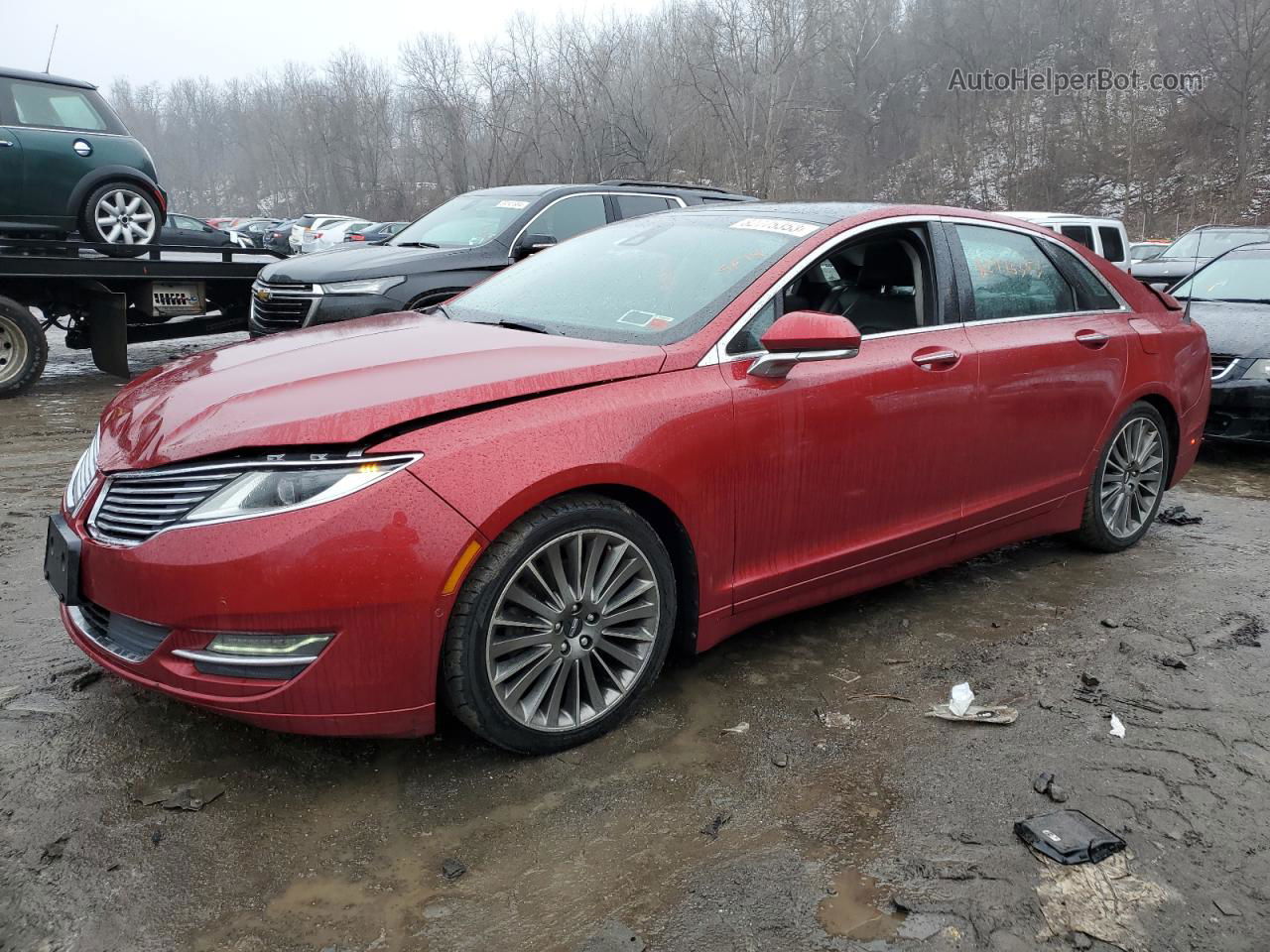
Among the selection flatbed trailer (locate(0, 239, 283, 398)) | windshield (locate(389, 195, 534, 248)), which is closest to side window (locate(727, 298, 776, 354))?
windshield (locate(389, 195, 534, 248))

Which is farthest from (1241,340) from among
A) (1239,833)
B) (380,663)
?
(380,663)

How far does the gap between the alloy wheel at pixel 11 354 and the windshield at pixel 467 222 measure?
125 inches

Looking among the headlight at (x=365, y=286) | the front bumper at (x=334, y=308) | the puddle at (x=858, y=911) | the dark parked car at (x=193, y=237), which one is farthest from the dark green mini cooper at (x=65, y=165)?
the puddle at (x=858, y=911)

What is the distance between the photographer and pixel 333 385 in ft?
8.84

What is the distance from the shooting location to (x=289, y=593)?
7.66 feet

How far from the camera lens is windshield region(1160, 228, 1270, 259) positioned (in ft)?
42.1

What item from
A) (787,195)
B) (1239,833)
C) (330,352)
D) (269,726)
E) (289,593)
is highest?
(787,195)

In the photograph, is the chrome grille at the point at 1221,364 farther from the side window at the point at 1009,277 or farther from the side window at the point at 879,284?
the side window at the point at 879,284

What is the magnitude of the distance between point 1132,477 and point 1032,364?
1160mm

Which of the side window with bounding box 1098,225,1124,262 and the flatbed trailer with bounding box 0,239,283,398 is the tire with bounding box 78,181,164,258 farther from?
the side window with bounding box 1098,225,1124,262

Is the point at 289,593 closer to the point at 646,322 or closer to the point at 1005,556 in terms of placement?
the point at 646,322

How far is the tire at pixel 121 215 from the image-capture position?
9.51 m

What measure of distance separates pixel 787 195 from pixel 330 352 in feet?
148

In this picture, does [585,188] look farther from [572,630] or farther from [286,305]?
[572,630]
